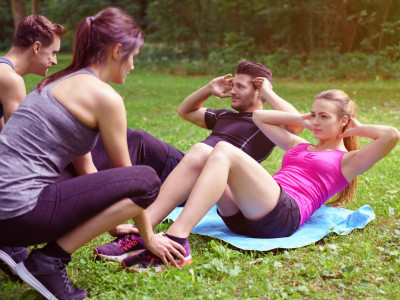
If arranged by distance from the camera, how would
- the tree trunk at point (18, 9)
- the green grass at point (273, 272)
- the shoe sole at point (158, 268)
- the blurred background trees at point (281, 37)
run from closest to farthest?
the green grass at point (273, 272)
the shoe sole at point (158, 268)
the blurred background trees at point (281, 37)
the tree trunk at point (18, 9)

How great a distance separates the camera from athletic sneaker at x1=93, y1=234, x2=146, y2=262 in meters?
3.16

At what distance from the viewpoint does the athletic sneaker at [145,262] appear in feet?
9.84

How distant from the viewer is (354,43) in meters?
17.5

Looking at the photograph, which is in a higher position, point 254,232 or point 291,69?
point 254,232

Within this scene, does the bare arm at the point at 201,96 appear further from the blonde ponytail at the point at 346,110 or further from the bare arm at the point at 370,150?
the bare arm at the point at 370,150

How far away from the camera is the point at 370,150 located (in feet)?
11.2

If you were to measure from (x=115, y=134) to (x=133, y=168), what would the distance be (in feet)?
0.67

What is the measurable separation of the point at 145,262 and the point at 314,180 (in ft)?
4.32

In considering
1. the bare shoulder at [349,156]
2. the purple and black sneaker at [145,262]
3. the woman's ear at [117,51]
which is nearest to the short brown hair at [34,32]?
the woman's ear at [117,51]

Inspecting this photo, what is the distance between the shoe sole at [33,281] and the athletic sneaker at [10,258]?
33 centimetres

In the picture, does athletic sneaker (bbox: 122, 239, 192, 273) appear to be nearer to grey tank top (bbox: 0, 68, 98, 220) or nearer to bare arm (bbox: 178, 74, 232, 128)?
grey tank top (bbox: 0, 68, 98, 220)

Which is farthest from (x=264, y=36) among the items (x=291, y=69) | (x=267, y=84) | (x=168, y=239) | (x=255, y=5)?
(x=168, y=239)

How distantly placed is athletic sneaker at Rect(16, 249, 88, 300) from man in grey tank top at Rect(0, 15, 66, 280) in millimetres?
1376

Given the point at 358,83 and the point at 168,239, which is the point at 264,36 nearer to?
the point at 358,83
